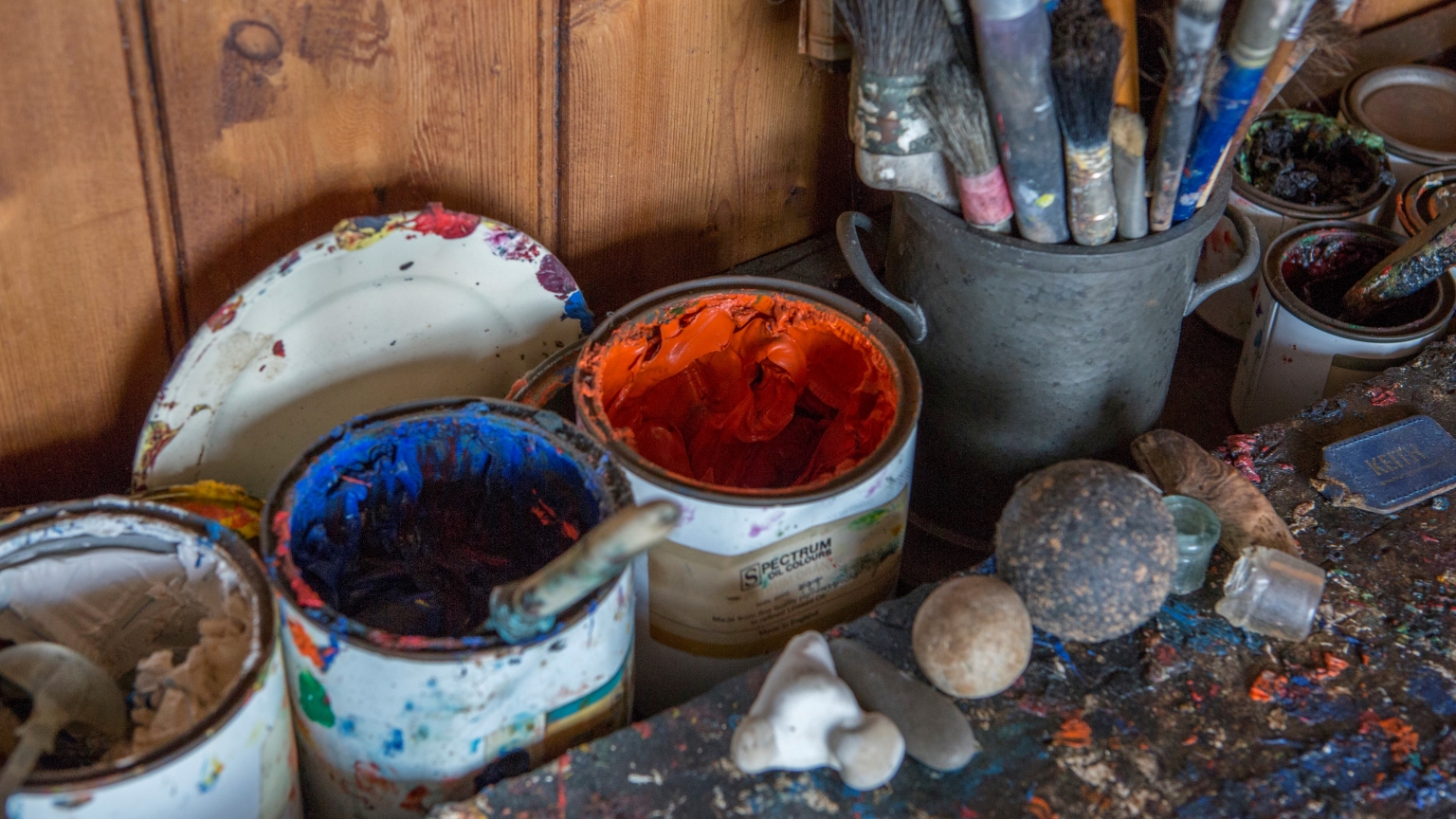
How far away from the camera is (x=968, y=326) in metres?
1.59

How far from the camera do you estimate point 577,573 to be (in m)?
1.04

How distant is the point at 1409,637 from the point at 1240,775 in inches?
12.9

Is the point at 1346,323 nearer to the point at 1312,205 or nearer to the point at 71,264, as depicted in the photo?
the point at 1312,205

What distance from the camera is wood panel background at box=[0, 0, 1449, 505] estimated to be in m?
1.22

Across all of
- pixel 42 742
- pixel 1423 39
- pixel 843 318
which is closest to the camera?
pixel 42 742

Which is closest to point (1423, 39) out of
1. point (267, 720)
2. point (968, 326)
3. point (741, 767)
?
point (968, 326)

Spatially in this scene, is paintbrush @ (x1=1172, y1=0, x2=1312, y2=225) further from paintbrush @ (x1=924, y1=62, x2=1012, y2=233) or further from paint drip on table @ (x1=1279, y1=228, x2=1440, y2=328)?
paint drip on table @ (x1=1279, y1=228, x2=1440, y2=328)

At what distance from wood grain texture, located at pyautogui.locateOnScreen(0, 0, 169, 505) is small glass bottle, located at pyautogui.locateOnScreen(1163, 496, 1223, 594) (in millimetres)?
1220

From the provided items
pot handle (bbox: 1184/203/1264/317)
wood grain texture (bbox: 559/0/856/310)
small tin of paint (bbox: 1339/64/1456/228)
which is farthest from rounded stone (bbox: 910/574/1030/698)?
small tin of paint (bbox: 1339/64/1456/228)

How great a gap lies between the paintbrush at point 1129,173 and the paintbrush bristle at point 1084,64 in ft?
0.12

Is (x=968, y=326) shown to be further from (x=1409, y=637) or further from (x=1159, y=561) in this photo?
(x=1409, y=637)

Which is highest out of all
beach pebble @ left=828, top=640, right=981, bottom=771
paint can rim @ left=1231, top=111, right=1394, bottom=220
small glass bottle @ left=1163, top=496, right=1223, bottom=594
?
paint can rim @ left=1231, top=111, right=1394, bottom=220

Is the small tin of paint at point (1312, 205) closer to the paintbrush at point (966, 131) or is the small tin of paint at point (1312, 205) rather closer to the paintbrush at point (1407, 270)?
the paintbrush at point (1407, 270)

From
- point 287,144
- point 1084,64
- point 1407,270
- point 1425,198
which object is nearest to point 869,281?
point 1084,64
